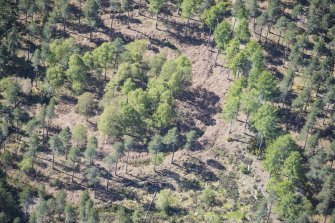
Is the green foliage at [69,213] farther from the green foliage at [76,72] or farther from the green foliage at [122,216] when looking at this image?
the green foliage at [76,72]

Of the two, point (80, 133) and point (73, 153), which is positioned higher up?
point (80, 133)

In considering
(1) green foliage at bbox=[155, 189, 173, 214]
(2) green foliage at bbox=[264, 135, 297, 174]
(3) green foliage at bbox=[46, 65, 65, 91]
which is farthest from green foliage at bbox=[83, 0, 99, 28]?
(2) green foliage at bbox=[264, 135, 297, 174]

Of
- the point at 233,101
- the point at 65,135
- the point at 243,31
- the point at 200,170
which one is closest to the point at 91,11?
the point at 65,135

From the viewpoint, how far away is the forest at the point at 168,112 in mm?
150250

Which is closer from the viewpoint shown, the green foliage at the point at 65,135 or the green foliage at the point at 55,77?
the green foliage at the point at 65,135

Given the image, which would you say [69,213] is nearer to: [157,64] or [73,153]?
[73,153]

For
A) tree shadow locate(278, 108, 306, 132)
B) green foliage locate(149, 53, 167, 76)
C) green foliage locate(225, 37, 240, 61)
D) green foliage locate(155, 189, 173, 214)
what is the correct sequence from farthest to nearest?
1. green foliage locate(149, 53, 167, 76)
2. green foliage locate(225, 37, 240, 61)
3. tree shadow locate(278, 108, 306, 132)
4. green foliage locate(155, 189, 173, 214)

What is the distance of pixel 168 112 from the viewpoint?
161 meters

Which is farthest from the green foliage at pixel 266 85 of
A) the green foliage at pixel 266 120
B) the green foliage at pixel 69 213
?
the green foliage at pixel 69 213

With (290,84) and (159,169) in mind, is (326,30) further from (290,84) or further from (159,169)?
(159,169)

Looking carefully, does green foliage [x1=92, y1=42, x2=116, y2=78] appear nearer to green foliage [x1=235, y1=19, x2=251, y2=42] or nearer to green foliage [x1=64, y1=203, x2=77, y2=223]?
green foliage [x1=235, y1=19, x2=251, y2=42]

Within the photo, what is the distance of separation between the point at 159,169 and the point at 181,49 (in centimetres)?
4882

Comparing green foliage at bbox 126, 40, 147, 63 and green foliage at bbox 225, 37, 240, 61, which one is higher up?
green foliage at bbox 225, 37, 240, 61

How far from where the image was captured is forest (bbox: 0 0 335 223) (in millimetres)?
150250
